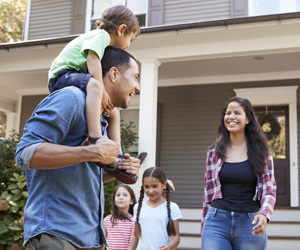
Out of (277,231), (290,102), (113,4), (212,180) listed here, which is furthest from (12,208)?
(113,4)

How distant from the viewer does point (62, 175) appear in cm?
164

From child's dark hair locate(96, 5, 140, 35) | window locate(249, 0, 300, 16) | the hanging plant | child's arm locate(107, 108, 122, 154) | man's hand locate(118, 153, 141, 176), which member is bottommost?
man's hand locate(118, 153, 141, 176)

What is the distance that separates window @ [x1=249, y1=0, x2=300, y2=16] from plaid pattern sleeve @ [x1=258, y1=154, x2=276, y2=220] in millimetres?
6550

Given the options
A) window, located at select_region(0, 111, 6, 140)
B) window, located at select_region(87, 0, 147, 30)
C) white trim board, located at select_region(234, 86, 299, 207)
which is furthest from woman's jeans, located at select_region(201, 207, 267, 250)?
window, located at select_region(0, 111, 6, 140)

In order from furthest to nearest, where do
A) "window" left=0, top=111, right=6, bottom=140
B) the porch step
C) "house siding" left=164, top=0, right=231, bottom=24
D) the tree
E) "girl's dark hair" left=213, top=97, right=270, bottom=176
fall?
the tree → "window" left=0, top=111, right=6, bottom=140 → "house siding" left=164, top=0, right=231, bottom=24 → the porch step → "girl's dark hair" left=213, top=97, right=270, bottom=176

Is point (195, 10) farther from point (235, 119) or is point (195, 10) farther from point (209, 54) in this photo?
point (235, 119)

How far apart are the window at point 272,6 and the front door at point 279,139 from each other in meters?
2.02

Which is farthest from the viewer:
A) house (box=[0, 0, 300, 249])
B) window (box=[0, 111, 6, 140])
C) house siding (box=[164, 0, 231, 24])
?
window (box=[0, 111, 6, 140])

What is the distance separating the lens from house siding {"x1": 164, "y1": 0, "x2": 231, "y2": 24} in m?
9.55

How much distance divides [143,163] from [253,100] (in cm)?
319

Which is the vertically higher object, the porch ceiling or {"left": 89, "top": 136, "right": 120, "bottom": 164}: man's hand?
the porch ceiling

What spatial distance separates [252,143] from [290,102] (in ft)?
19.7

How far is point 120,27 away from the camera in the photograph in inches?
99.5

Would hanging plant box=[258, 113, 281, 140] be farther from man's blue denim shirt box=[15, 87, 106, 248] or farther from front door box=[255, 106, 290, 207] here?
man's blue denim shirt box=[15, 87, 106, 248]
